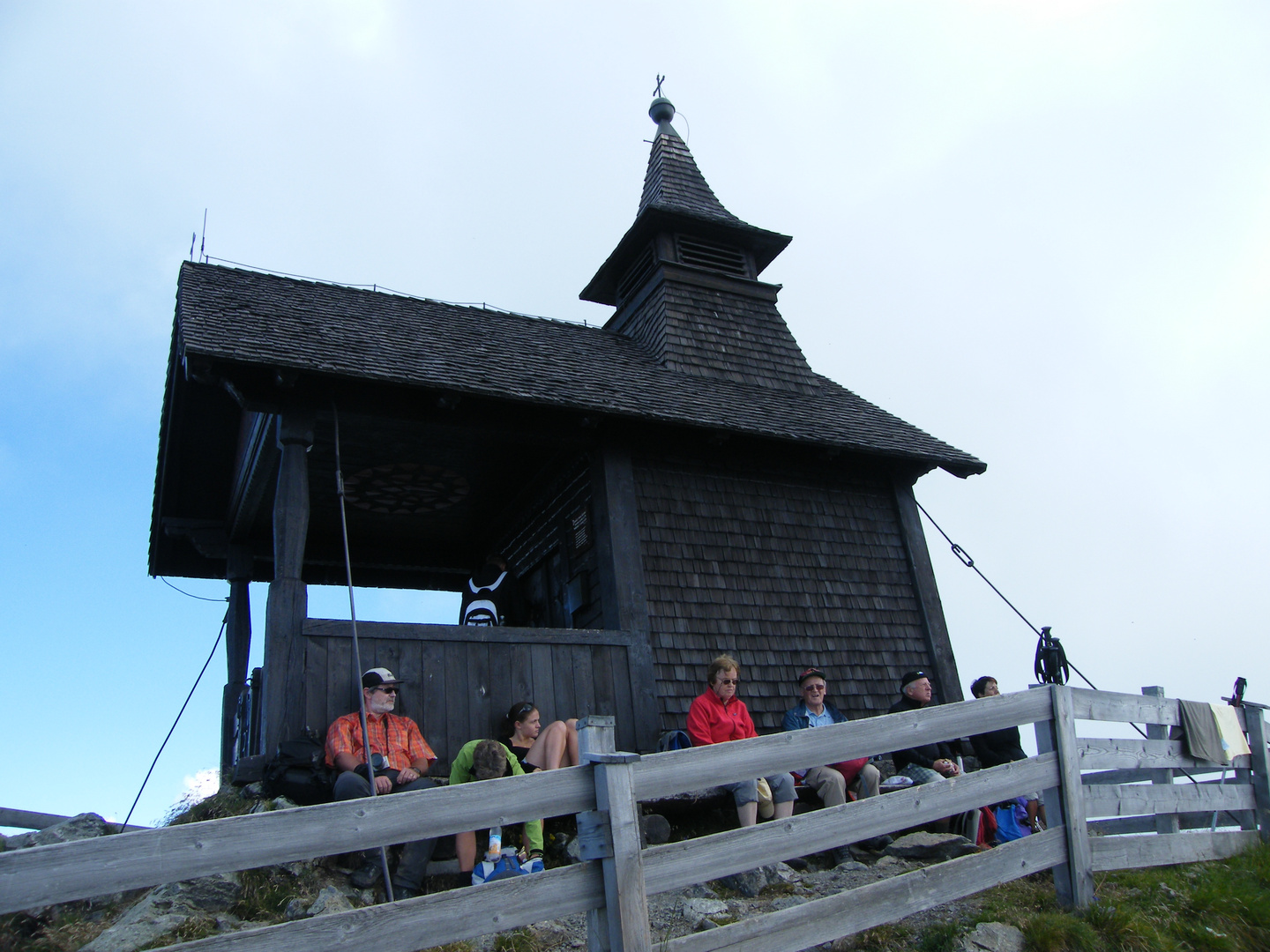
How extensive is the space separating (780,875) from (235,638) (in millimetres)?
7284

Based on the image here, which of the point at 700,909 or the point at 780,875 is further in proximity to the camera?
the point at 780,875

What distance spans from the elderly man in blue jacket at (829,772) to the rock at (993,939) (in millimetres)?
1683

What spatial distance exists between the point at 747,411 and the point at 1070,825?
5.57m

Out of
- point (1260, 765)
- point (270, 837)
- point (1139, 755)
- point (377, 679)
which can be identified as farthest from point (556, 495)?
point (270, 837)

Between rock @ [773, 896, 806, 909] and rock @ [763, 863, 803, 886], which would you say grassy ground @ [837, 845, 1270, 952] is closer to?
rock @ [773, 896, 806, 909]

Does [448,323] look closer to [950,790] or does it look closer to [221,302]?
[221,302]

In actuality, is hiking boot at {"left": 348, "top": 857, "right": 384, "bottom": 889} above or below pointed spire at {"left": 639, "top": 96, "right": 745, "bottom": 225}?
below

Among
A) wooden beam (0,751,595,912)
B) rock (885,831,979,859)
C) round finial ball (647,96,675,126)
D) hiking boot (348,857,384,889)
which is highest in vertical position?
round finial ball (647,96,675,126)

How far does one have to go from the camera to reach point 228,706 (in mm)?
10844

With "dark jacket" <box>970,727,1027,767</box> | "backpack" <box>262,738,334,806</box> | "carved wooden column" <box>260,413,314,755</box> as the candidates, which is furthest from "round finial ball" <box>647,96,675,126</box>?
"backpack" <box>262,738,334,806</box>

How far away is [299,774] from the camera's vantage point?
6.44 m

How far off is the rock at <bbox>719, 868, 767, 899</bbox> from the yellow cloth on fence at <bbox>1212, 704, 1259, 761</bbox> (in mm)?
3279

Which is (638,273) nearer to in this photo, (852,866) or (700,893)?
(852,866)

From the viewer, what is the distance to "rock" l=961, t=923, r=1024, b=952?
4.43 meters
